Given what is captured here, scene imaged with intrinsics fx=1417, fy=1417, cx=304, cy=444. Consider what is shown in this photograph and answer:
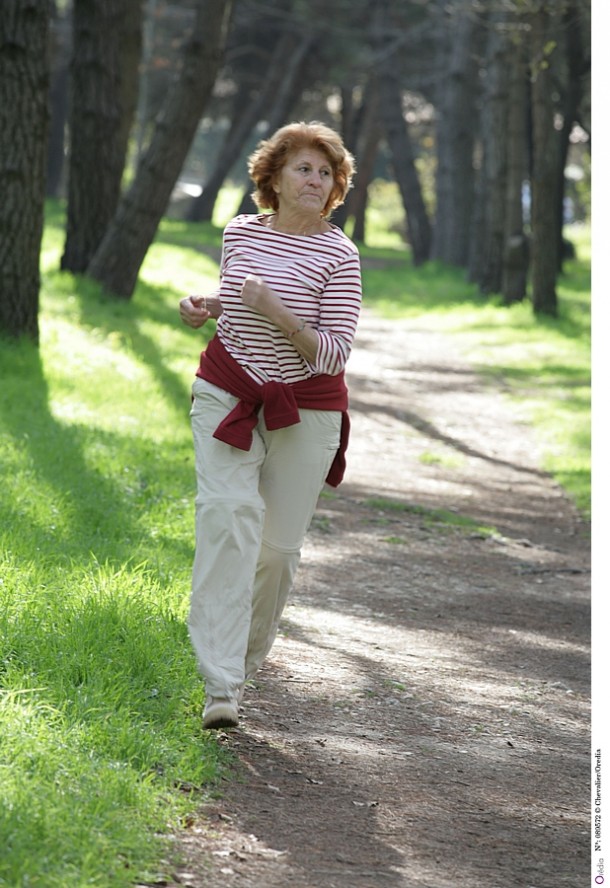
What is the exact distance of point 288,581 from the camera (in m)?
5.09

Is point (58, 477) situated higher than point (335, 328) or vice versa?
point (335, 328)

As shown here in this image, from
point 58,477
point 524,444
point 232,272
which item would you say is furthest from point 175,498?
point 524,444

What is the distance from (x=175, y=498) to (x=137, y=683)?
3416 mm

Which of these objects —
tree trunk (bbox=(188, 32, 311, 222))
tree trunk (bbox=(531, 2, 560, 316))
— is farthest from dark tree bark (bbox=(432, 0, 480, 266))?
tree trunk (bbox=(531, 2, 560, 316))

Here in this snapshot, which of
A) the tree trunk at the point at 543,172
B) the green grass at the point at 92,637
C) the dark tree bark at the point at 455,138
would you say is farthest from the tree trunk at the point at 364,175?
the green grass at the point at 92,637

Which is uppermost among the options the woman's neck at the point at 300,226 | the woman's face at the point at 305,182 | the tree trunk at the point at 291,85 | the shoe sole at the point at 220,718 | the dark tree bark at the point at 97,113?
the tree trunk at the point at 291,85

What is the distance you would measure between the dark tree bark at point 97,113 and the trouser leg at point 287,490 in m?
13.0

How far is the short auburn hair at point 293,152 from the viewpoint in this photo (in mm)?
4949

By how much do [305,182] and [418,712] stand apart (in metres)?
2.17

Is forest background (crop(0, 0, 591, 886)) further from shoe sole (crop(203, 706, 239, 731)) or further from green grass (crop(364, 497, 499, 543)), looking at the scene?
green grass (crop(364, 497, 499, 543))

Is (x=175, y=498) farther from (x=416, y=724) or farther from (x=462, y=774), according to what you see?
(x=462, y=774)

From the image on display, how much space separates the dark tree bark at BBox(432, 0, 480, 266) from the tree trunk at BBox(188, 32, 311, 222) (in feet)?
13.0

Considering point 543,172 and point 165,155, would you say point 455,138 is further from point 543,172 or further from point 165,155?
point 165,155

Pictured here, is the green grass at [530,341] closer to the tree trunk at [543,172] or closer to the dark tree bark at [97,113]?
the tree trunk at [543,172]
